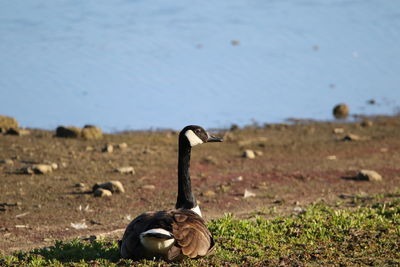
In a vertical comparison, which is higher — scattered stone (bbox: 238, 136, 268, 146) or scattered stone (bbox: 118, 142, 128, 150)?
scattered stone (bbox: 118, 142, 128, 150)

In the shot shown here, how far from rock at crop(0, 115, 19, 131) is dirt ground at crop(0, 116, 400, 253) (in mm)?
574

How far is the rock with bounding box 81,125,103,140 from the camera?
628 inches

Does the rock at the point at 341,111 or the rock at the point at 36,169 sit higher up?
the rock at the point at 36,169

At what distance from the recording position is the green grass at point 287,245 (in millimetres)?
7574

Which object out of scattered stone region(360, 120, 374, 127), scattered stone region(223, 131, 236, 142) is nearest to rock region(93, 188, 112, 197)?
scattered stone region(223, 131, 236, 142)

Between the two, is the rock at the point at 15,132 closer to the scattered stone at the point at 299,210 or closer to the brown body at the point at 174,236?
the scattered stone at the point at 299,210

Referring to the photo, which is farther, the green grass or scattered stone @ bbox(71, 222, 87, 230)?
scattered stone @ bbox(71, 222, 87, 230)

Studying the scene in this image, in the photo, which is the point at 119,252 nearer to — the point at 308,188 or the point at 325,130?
the point at 308,188

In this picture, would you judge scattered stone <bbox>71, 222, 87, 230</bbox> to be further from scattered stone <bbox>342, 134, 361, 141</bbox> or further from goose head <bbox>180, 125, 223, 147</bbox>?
scattered stone <bbox>342, 134, 361, 141</bbox>

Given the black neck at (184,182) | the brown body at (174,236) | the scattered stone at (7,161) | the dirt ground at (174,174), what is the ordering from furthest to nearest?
1. the scattered stone at (7,161)
2. the dirt ground at (174,174)
3. the black neck at (184,182)
4. the brown body at (174,236)

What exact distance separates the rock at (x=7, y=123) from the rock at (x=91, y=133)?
173cm

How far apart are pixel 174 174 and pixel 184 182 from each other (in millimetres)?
5131

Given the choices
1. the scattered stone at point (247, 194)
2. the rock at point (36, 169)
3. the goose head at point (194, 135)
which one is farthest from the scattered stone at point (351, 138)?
the goose head at point (194, 135)

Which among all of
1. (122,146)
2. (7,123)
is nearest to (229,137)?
(122,146)
